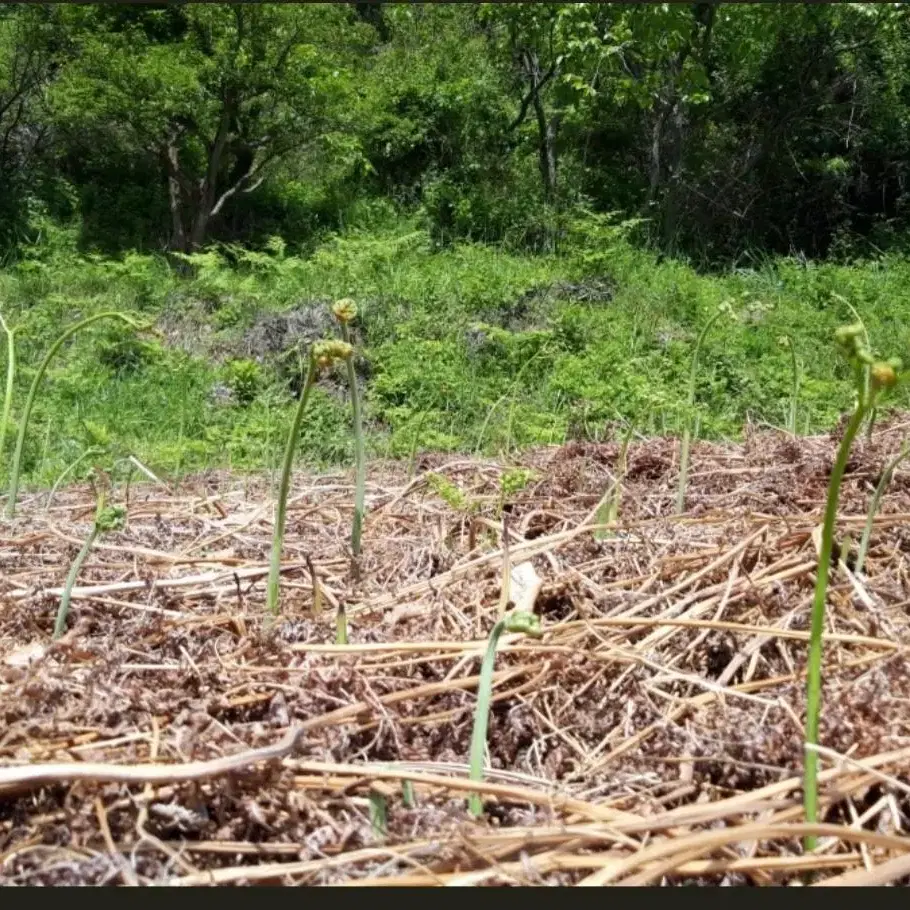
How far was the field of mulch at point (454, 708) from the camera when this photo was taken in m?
0.92

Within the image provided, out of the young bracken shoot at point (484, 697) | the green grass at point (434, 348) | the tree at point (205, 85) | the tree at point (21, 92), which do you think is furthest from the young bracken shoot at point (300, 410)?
the tree at point (21, 92)

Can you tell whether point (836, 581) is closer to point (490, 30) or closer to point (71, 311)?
point (71, 311)

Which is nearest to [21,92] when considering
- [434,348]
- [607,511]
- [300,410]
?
[434,348]

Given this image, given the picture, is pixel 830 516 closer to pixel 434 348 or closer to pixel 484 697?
pixel 484 697

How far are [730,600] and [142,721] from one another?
32.5 inches

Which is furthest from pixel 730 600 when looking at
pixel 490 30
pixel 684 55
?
pixel 490 30

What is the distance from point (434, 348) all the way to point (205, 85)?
5.10 m

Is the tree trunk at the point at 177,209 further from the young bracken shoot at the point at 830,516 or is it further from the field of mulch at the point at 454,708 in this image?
the young bracken shoot at the point at 830,516

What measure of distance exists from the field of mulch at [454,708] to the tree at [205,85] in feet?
30.6

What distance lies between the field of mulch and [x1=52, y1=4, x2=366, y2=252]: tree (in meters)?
9.31

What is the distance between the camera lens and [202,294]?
8.83 meters

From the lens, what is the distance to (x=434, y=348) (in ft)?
23.6

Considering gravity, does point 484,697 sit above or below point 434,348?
above

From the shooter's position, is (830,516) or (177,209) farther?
(177,209)
